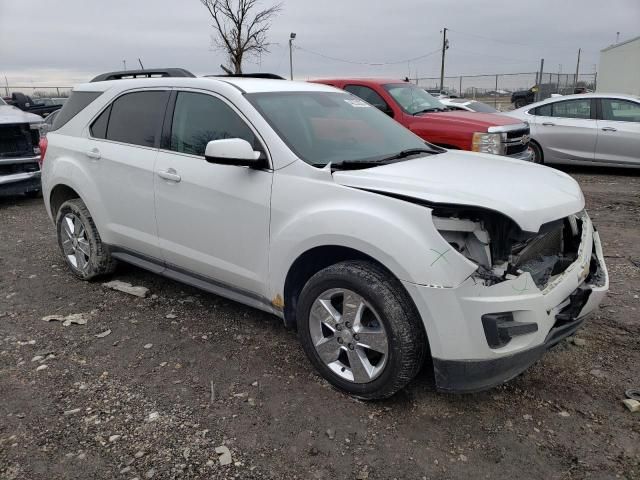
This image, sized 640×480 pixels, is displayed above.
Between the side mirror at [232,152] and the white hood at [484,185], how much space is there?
0.55m

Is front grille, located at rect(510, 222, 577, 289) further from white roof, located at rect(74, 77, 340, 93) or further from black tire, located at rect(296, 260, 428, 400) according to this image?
white roof, located at rect(74, 77, 340, 93)

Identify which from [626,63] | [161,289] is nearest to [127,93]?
[161,289]

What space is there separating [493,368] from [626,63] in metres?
31.8

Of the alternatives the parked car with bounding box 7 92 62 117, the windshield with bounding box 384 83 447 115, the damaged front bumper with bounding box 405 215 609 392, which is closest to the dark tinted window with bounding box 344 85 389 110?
the windshield with bounding box 384 83 447 115

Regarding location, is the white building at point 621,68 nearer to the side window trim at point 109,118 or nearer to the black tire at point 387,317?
the side window trim at point 109,118

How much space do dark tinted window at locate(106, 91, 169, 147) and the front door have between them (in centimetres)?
16

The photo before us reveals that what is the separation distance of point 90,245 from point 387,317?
10.3 feet

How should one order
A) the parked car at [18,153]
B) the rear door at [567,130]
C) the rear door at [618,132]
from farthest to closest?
the rear door at [567,130], the rear door at [618,132], the parked car at [18,153]

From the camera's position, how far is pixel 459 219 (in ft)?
8.66

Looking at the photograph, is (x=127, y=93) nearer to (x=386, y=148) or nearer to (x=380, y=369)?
(x=386, y=148)

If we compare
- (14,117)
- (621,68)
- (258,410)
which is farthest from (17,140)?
(621,68)

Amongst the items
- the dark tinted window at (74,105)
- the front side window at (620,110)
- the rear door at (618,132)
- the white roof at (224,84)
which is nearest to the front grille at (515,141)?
→ the rear door at (618,132)

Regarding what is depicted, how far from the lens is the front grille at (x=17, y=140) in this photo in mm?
8242

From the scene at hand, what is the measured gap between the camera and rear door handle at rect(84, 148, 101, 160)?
14.3 ft
